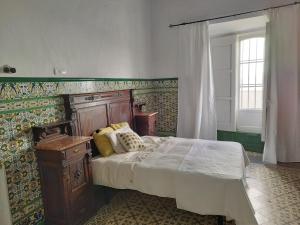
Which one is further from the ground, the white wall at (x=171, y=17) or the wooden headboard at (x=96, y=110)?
the white wall at (x=171, y=17)

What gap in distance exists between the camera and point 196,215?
2266mm

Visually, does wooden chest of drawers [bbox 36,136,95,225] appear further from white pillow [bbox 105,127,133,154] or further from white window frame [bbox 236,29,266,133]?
white window frame [bbox 236,29,266,133]

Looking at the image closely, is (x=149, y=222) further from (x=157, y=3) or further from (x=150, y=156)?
(x=157, y=3)

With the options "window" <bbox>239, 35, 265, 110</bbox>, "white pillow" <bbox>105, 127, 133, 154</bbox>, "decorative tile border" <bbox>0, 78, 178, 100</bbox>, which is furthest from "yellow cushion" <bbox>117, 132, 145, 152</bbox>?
"window" <bbox>239, 35, 265, 110</bbox>

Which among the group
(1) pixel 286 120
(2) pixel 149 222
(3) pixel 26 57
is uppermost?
(3) pixel 26 57

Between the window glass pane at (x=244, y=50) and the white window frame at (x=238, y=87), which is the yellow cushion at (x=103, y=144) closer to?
the white window frame at (x=238, y=87)

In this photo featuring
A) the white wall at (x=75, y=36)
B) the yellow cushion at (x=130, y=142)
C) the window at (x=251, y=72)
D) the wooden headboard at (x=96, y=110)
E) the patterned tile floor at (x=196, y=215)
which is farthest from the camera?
the window at (x=251, y=72)

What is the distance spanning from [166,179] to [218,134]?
2761 mm

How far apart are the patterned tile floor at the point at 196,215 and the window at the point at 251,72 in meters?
1.74

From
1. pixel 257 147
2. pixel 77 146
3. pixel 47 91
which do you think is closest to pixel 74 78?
pixel 47 91

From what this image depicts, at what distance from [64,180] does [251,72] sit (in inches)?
154

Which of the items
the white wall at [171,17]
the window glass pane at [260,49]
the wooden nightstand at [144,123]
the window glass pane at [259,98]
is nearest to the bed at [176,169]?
the wooden nightstand at [144,123]

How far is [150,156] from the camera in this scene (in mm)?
2490

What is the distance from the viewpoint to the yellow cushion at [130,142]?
8.89 ft
